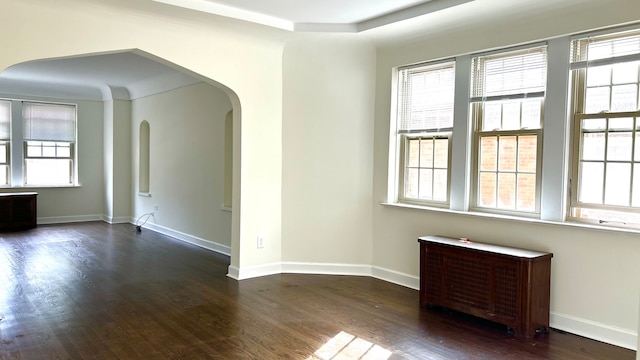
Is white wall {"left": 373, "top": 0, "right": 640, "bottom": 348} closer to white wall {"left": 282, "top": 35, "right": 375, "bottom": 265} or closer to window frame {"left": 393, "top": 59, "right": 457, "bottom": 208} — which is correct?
window frame {"left": 393, "top": 59, "right": 457, "bottom": 208}

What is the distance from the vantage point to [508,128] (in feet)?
13.9

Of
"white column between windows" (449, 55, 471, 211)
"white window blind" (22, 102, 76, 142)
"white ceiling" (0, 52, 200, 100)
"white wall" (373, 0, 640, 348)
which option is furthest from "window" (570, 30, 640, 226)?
"white window blind" (22, 102, 76, 142)

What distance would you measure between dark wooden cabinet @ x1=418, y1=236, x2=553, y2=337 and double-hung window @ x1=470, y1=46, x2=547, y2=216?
517 millimetres

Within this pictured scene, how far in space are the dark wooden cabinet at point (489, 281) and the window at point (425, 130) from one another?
810 millimetres

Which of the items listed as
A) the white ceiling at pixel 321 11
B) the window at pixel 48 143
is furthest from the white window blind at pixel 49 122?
the white ceiling at pixel 321 11

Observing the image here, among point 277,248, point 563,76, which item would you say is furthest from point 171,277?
point 563,76

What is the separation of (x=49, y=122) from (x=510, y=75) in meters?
8.70

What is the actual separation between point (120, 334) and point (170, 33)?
2751 mm

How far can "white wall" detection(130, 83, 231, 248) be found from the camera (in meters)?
6.73

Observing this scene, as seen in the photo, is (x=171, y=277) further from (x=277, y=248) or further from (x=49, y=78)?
(x=49, y=78)

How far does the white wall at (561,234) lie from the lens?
344 centimetres

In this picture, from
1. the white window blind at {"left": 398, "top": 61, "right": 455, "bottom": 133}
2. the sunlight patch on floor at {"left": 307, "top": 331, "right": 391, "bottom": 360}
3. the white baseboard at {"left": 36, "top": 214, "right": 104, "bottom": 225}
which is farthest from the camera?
the white baseboard at {"left": 36, "top": 214, "right": 104, "bottom": 225}

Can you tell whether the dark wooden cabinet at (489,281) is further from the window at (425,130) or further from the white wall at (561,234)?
the window at (425,130)

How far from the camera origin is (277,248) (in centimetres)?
551
